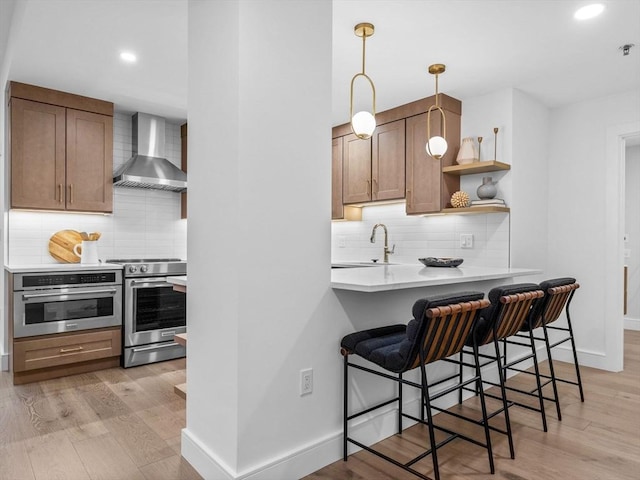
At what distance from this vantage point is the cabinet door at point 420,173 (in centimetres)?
394

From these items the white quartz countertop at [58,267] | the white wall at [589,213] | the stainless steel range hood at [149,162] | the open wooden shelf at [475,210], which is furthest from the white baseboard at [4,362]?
the white wall at [589,213]

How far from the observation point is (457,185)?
4.07 meters

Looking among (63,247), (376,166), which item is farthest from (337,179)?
(63,247)

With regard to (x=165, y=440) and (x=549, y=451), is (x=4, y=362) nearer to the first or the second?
(x=165, y=440)

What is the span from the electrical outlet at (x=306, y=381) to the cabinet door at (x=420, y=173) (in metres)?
2.36

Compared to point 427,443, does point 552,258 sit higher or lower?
higher

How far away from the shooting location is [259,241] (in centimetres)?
185

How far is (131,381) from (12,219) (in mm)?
1845

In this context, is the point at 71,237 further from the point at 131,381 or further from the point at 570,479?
the point at 570,479

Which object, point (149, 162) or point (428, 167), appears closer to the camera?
point (428, 167)

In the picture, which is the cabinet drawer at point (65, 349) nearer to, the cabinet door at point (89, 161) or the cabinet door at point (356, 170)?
the cabinet door at point (89, 161)

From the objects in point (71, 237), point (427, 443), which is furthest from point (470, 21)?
point (71, 237)

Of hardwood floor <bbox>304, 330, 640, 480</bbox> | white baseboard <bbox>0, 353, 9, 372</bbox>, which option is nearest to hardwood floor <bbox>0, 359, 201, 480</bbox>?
white baseboard <bbox>0, 353, 9, 372</bbox>

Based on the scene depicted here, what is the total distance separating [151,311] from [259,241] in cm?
254
